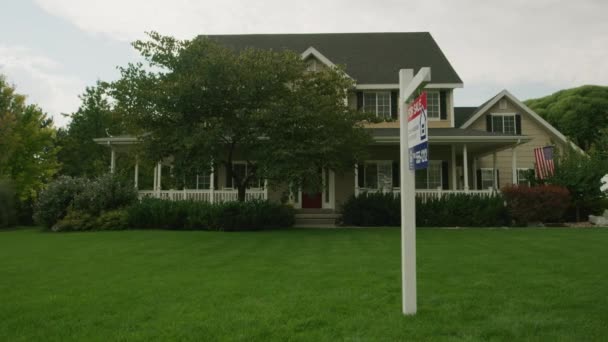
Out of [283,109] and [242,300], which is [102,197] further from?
[242,300]

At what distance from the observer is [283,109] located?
1307cm

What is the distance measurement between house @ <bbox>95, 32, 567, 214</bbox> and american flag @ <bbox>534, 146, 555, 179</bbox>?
90cm

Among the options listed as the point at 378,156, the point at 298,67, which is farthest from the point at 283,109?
the point at 378,156

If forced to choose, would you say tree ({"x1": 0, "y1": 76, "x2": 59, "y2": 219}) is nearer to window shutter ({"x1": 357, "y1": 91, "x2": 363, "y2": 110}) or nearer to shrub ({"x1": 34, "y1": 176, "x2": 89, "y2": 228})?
shrub ({"x1": 34, "y1": 176, "x2": 89, "y2": 228})

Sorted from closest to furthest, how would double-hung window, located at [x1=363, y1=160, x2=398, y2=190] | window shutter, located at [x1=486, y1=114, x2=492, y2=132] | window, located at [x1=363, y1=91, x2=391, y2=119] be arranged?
double-hung window, located at [x1=363, y1=160, x2=398, y2=190], window, located at [x1=363, y1=91, x2=391, y2=119], window shutter, located at [x1=486, y1=114, x2=492, y2=132]

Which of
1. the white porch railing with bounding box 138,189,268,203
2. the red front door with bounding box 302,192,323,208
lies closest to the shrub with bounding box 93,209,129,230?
the white porch railing with bounding box 138,189,268,203

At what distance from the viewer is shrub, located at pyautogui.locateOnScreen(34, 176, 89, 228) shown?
15750mm

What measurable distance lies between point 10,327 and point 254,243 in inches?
274

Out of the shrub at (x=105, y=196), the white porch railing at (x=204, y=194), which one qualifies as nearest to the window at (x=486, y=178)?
the white porch railing at (x=204, y=194)

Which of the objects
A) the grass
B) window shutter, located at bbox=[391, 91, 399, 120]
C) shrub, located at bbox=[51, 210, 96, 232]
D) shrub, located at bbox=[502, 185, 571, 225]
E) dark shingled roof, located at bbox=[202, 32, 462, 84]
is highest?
dark shingled roof, located at bbox=[202, 32, 462, 84]

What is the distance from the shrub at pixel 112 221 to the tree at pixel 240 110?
2669 millimetres

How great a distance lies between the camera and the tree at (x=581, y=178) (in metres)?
16.8

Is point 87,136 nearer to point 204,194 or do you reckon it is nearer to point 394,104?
point 204,194

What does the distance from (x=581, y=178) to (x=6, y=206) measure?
2261 cm
